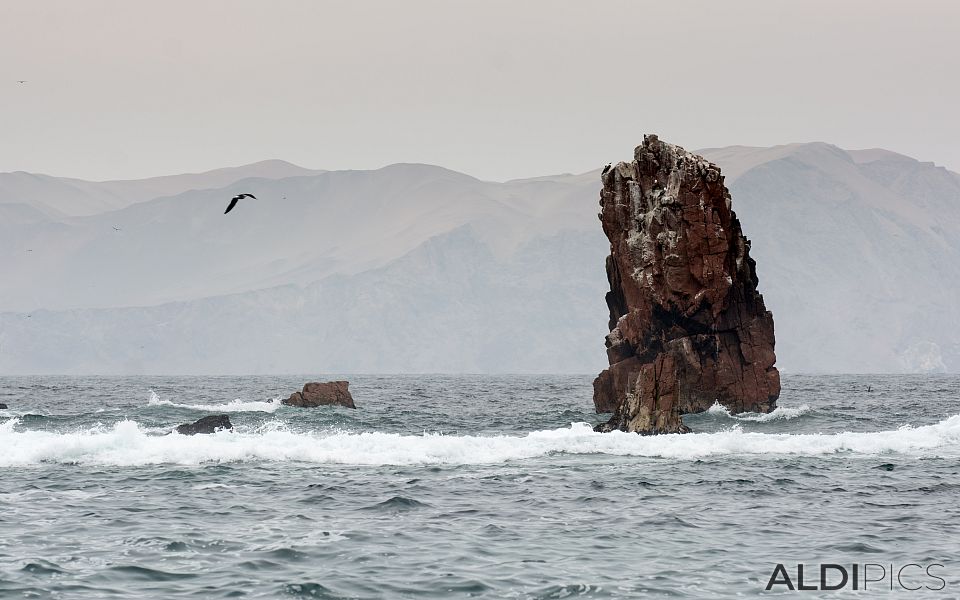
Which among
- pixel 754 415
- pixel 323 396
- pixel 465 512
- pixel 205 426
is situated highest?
pixel 323 396

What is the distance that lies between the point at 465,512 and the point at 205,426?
75.2ft

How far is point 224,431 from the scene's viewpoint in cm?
4800

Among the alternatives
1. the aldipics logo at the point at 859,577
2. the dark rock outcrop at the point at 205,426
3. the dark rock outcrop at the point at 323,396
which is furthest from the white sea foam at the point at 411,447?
the dark rock outcrop at the point at 323,396

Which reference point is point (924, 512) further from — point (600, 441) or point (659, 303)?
point (659, 303)

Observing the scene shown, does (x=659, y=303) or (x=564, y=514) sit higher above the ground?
(x=659, y=303)

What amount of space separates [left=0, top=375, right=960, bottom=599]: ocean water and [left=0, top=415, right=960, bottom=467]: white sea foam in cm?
11

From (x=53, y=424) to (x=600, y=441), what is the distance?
1177 inches

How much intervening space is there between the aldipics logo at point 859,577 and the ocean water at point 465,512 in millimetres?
292

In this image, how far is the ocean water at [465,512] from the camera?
2255 centimetres

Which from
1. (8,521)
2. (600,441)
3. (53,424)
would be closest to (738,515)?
(600,441)

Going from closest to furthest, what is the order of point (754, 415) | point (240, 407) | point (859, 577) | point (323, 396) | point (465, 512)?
point (859, 577) < point (465, 512) < point (754, 415) < point (323, 396) < point (240, 407)

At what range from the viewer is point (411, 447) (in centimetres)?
4297

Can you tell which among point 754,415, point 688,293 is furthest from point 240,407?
point 754,415

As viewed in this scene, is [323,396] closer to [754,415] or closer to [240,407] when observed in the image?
[240,407]
